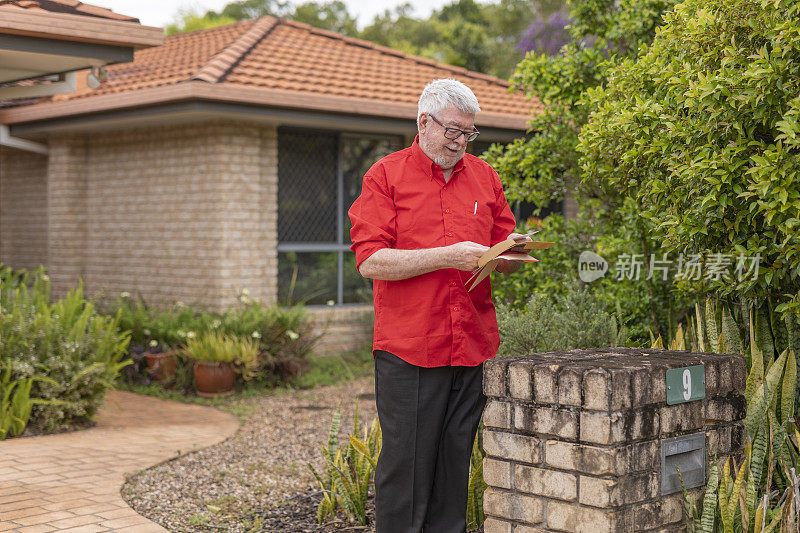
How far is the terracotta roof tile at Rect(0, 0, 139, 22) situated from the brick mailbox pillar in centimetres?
541

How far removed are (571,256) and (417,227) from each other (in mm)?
3284

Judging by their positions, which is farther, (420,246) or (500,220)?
(500,220)

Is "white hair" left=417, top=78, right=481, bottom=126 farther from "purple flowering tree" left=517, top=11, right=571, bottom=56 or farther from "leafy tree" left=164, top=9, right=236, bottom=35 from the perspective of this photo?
"leafy tree" left=164, top=9, right=236, bottom=35

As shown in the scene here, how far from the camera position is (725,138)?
3.84 metres

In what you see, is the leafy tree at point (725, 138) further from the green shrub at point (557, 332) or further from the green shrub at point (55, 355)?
the green shrub at point (55, 355)

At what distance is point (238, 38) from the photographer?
12070 millimetres

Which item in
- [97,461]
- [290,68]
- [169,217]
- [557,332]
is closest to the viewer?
[557,332]

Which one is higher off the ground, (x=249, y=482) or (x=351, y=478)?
(x=351, y=478)

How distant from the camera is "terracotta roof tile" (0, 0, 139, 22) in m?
6.89

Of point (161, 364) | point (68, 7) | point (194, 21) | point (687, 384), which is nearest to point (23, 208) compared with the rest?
point (161, 364)

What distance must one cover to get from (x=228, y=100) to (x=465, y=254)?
6639 millimetres

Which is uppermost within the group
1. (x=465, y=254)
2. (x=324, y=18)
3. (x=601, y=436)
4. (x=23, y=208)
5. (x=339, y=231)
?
(x=324, y=18)

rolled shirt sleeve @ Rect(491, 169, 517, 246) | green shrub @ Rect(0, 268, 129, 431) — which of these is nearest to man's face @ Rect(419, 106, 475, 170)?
rolled shirt sleeve @ Rect(491, 169, 517, 246)

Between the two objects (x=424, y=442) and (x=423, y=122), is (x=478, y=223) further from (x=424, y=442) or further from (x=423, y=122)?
(x=424, y=442)
